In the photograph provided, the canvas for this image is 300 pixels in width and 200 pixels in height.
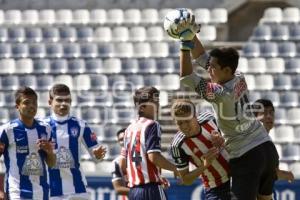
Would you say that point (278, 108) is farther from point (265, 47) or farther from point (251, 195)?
point (251, 195)

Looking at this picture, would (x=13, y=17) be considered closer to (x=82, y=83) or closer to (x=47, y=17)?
(x=47, y=17)

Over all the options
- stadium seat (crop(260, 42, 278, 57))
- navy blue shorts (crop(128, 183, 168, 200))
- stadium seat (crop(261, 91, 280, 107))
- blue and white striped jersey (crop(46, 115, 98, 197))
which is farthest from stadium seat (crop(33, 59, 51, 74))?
navy blue shorts (crop(128, 183, 168, 200))

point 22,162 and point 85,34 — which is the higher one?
point 85,34

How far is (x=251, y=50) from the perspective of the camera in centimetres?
1808

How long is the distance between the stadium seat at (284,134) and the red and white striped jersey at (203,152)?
8.05 meters

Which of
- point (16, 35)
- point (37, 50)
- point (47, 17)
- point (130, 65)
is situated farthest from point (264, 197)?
point (47, 17)

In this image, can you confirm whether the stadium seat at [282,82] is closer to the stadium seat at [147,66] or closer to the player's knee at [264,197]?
the stadium seat at [147,66]

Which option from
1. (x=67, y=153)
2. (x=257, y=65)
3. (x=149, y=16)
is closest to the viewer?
(x=67, y=153)

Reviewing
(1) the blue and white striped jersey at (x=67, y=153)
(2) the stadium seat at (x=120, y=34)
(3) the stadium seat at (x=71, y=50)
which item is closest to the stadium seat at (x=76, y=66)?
(3) the stadium seat at (x=71, y=50)

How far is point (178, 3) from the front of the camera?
64.2 feet

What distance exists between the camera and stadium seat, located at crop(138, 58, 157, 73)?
18.0 m

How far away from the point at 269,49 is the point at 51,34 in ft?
13.4

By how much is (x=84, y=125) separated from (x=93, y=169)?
575 cm

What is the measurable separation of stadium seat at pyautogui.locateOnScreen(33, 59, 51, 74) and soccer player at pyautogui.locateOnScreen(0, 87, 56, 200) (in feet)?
29.8
